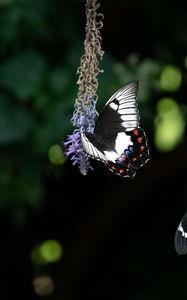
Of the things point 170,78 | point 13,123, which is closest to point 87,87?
point 13,123

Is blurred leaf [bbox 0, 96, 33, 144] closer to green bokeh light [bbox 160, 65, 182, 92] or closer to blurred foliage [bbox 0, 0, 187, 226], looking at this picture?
blurred foliage [bbox 0, 0, 187, 226]

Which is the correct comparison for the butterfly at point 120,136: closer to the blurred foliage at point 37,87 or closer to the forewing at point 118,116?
the forewing at point 118,116

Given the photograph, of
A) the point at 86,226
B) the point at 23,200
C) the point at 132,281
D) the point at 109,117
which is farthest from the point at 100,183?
the point at 109,117

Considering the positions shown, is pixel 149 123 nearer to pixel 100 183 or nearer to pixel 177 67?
pixel 177 67

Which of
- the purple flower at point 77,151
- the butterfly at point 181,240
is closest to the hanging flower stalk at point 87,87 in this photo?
the purple flower at point 77,151

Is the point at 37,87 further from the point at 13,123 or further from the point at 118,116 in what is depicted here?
the point at 118,116
